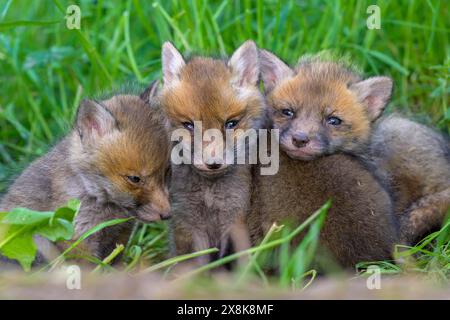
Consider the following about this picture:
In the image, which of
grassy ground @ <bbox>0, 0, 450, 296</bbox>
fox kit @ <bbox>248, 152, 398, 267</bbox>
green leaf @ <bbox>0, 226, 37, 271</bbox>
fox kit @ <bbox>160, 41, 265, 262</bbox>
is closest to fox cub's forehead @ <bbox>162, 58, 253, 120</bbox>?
fox kit @ <bbox>160, 41, 265, 262</bbox>

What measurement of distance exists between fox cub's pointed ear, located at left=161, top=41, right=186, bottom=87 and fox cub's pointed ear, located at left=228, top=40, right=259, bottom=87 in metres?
0.28

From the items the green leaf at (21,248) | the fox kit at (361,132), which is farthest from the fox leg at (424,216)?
the green leaf at (21,248)

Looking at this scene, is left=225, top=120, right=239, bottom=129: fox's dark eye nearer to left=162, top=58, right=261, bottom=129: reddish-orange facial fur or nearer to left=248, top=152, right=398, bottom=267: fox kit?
left=162, top=58, right=261, bottom=129: reddish-orange facial fur

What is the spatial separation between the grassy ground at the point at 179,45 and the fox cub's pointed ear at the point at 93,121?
4.17 feet

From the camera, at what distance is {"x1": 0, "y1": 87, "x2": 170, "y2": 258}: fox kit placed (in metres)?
4.11

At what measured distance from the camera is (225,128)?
13.9ft

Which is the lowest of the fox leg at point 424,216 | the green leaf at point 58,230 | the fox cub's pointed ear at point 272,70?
the fox leg at point 424,216

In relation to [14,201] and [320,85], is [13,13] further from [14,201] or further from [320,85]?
[320,85]

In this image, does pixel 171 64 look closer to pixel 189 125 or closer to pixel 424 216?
pixel 189 125

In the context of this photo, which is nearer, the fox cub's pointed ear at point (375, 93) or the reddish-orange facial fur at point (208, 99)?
the reddish-orange facial fur at point (208, 99)

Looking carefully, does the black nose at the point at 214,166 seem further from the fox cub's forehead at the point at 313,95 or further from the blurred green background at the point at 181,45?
the blurred green background at the point at 181,45

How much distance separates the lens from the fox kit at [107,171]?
4.11 m
